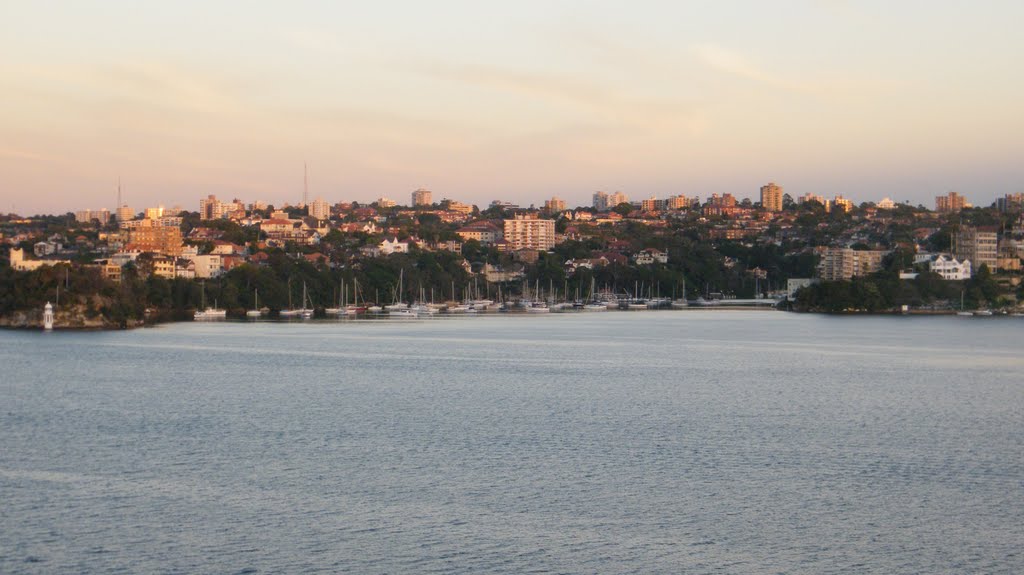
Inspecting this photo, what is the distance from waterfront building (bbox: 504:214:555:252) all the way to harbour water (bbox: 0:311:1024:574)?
10571 centimetres

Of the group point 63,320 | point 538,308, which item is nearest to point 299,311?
point 63,320

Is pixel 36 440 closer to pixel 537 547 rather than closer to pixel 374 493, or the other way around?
pixel 374 493

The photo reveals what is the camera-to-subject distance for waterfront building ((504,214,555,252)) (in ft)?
470

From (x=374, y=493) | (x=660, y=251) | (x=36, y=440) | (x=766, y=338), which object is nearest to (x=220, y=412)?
(x=36, y=440)

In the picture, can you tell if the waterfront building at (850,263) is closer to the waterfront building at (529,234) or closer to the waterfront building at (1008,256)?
the waterfront building at (1008,256)

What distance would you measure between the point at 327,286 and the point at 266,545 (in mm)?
69135

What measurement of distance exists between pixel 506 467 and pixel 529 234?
418ft

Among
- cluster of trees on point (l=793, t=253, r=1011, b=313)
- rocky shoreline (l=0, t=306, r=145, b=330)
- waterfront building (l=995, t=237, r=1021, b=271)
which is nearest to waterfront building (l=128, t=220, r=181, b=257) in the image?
rocky shoreline (l=0, t=306, r=145, b=330)

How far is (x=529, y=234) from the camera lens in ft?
477

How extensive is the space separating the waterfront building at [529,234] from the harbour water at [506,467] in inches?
4162

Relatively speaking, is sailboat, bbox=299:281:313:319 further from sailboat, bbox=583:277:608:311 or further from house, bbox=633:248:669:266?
house, bbox=633:248:669:266

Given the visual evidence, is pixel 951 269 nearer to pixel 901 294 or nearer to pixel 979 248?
pixel 979 248

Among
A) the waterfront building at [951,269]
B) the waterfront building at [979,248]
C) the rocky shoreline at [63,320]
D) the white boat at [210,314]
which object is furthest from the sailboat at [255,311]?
the waterfront building at [979,248]

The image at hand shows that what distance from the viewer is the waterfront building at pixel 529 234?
143375 mm
